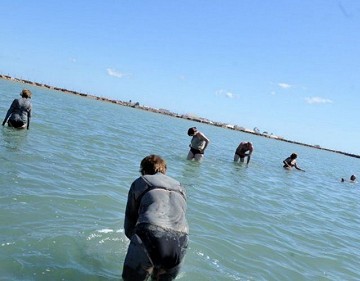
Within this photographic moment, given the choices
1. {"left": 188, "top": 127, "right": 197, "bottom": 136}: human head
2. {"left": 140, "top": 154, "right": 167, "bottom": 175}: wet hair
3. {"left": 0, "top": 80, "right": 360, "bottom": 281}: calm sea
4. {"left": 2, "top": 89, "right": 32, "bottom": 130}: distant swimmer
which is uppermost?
{"left": 188, "top": 127, "right": 197, "bottom": 136}: human head

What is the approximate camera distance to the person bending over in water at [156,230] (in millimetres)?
4363

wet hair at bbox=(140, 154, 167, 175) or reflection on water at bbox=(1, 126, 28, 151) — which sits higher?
wet hair at bbox=(140, 154, 167, 175)

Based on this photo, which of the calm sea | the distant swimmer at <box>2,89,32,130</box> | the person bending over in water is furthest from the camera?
the distant swimmer at <box>2,89,32,130</box>

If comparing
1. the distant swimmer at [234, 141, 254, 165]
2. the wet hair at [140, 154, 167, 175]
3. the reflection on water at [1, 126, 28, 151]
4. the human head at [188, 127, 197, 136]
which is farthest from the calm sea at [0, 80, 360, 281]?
the distant swimmer at [234, 141, 254, 165]

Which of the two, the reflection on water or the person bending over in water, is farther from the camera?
the reflection on water

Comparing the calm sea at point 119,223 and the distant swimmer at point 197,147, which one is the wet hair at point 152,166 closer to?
the calm sea at point 119,223

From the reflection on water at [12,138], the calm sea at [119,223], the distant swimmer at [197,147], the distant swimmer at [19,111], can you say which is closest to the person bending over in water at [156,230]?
the calm sea at [119,223]

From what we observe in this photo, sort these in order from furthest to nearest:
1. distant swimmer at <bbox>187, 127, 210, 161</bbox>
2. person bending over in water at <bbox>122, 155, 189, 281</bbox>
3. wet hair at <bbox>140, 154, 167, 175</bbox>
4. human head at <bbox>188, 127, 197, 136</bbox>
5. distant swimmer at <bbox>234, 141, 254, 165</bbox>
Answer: distant swimmer at <bbox>234, 141, 254, 165</bbox> → distant swimmer at <bbox>187, 127, 210, 161</bbox> → human head at <bbox>188, 127, 197, 136</bbox> → wet hair at <bbox>140, 154, 167, 175</bbox> → person bending over in water at <bbox>122, 155, 189, 281</bbox>

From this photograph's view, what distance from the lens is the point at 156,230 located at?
4348 millimetres

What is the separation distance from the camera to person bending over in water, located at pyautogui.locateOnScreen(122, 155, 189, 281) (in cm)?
436

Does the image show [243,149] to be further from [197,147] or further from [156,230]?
[156,230]

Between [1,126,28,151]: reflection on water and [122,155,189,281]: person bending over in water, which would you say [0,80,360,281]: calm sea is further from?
[122,155,189,281]: person bending over in water

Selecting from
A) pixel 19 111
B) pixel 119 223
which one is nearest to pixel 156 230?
pixel 119 223

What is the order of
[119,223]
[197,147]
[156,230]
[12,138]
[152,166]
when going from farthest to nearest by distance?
[197,147], [12,138], [119,223], [152,166], [156,230]
